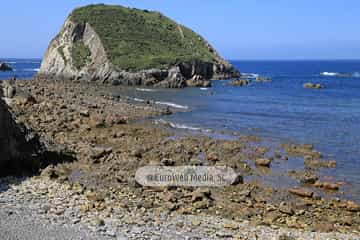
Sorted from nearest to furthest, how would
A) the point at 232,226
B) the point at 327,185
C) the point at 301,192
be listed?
1. the point at 232,226
2. the point at 301,192
3. the point at 327,185

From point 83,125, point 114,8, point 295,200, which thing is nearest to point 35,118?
point 83,125

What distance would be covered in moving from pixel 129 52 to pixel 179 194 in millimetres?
82619

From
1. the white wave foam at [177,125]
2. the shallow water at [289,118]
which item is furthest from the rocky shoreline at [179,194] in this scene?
the white wave foam at [177,125]

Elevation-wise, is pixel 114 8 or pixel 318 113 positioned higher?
pixel 114 8

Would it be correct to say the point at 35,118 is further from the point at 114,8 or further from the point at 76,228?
the point at 114,8

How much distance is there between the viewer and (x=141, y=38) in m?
112

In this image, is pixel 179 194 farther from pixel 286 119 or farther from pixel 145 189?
pixel 286 119

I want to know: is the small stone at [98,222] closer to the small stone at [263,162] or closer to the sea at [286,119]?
the sea at [286,119]

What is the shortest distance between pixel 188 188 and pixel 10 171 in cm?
839

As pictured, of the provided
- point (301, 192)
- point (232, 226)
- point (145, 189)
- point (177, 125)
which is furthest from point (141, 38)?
point (232, 226)

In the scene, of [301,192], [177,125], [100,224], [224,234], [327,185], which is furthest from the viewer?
[177,125]

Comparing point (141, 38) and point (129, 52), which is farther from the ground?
point (141, 38)

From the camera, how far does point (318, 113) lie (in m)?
51.2

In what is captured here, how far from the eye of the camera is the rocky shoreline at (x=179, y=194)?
15.6 meters
